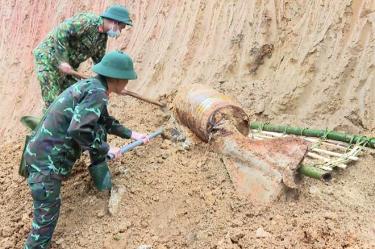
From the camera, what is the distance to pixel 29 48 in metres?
7.91

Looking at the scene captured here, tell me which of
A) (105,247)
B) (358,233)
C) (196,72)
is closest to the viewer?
(358,233)

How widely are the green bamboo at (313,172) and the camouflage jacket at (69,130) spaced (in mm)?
1532

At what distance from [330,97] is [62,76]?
9.59 ft

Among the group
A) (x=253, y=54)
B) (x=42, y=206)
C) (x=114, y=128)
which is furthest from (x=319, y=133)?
(x=42, y=206)

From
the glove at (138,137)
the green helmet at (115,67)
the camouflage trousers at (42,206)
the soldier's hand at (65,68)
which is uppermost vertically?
the green helmet at (115,67)

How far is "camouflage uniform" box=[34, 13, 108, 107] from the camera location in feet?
16.7

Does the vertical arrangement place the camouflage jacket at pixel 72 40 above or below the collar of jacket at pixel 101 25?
below

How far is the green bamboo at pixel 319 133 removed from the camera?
14.9ft

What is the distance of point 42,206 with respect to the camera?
3.60 meters

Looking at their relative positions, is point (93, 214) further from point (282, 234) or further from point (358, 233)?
point (358, 233)

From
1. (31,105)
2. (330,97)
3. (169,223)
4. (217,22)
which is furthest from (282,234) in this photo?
(31,105)

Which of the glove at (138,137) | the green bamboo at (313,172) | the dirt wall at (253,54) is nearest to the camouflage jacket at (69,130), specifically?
the glove at (138,137)

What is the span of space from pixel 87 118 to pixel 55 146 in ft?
1.20

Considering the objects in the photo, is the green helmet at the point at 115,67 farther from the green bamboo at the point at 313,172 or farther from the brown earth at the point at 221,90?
the green bamboo at the point at 313,172
